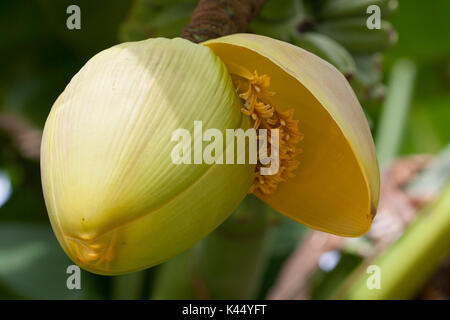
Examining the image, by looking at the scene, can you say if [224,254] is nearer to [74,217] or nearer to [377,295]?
[377,295]

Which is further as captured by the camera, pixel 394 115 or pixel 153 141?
pixel 394 115

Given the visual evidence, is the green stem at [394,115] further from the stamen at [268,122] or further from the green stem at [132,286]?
the stamen at [268,122]

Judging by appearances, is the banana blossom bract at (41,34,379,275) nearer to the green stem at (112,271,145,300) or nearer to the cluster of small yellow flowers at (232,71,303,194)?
the cluster of small yellow flowers at (232,71,303,194)

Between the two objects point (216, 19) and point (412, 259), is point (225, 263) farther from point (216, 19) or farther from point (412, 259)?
point (216, 19)

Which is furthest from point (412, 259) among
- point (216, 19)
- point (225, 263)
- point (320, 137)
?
point (216, 19)

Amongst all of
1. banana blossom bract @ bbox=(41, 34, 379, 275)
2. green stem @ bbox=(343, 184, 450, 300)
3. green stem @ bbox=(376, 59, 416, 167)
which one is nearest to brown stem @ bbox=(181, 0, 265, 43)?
banana blossom bract @ bbox=(41, 34, 379, 275)
